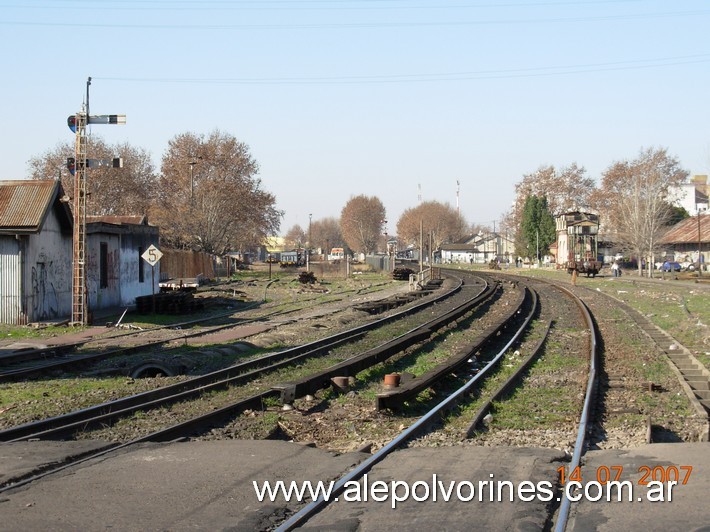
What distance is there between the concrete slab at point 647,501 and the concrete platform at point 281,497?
1 centimetres

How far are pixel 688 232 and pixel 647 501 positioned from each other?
262 feet

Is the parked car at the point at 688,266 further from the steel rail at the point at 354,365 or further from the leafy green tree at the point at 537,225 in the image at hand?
the steel rail at the point at 354,365

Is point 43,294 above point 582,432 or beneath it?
above

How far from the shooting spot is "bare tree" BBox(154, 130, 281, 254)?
78.9m

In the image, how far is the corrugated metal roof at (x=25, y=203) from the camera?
26891 mm

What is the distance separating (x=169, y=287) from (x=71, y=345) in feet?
71.4

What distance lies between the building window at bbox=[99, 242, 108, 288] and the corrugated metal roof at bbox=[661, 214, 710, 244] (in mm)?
56092

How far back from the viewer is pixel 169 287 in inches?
1642

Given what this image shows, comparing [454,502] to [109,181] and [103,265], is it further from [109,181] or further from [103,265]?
[109,181]

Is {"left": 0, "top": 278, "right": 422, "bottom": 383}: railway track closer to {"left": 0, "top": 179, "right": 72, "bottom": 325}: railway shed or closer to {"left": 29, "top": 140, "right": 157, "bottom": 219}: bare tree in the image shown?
{"left": 0, "top": 179, "right": 72, "bottom": 325}: railway shed

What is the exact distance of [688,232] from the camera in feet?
263

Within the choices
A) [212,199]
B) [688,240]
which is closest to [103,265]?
[212,199]

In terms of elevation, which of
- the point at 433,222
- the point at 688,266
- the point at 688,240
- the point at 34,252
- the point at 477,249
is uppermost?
the point at 433,222

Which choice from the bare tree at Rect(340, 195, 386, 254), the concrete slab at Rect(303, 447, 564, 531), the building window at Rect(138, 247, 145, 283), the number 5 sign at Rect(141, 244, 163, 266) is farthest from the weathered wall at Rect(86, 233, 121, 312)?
the bare tree at Rect(340, 195, 386, 254)
